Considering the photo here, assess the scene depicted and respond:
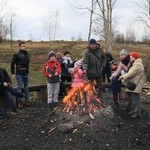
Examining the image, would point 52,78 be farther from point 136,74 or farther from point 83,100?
point 136,74

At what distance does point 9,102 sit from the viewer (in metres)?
11.5

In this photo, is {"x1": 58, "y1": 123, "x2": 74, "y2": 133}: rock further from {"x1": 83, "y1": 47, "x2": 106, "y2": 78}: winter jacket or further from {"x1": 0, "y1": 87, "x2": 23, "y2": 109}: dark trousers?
{"x1": 0, "y1": 87, "x2": 23, "y2": 109}: dark trousers

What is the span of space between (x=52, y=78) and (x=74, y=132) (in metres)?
3.35

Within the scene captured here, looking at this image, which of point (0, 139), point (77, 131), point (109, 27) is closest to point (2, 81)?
point (0, 139)

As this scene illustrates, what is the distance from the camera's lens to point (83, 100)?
983 cm

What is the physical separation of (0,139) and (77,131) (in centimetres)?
187

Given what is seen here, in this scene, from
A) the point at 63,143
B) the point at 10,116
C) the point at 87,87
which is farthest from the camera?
the point at 10,116

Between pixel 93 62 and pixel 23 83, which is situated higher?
pixel 93 62

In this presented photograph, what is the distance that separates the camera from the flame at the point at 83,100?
973 cm

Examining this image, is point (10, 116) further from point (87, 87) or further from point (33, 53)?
point (33, 53)

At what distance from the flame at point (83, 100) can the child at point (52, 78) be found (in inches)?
74.0

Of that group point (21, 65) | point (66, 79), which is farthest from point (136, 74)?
point (66, 79)

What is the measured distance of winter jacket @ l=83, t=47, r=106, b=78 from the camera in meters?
10.8

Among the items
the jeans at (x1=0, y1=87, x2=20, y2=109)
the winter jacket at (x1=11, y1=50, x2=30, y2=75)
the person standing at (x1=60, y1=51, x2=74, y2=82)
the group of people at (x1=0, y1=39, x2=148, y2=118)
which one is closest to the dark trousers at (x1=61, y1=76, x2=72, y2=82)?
the person standing at (x1=60, y1=51, x2=74, y2=82)
